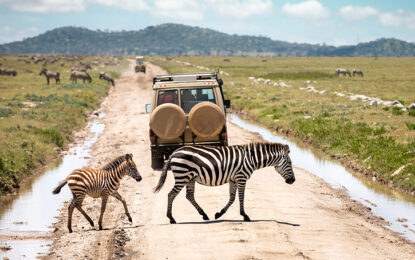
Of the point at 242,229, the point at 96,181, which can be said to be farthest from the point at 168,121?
the point at 242,229

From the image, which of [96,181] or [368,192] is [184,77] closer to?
[368,192]

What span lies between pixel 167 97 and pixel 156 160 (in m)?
2.07

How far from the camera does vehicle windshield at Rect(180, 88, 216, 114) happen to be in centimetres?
1688

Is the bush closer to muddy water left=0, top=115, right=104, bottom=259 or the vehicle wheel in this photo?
muddy water left=0, top=115, right=104, bottom=259

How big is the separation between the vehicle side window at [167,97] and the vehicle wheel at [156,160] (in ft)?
5.38

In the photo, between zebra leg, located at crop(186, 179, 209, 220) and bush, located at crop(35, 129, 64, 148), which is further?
bush, located at crop(35, 129, 64, 148)

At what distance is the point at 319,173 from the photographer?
61.8 ft

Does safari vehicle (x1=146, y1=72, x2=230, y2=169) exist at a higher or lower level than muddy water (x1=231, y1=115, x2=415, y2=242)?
higher

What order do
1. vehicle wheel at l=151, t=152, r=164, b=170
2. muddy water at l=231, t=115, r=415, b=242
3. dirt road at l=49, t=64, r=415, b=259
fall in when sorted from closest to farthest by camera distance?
dirt road at l=49, t=64, r=415, b=259, muddy water at l=231, t=115, r=415, b=242, vehicle wheel at l=151, t=152, r=164, b=170

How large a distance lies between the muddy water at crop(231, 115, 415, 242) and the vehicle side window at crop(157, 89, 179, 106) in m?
5.81

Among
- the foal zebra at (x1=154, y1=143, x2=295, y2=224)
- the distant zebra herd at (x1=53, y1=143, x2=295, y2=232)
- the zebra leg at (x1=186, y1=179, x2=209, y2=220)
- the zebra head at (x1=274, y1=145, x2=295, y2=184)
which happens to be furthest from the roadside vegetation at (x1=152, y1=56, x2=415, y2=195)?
the zebra leg at (x1=186, y1=179, x2=209, y2=220)

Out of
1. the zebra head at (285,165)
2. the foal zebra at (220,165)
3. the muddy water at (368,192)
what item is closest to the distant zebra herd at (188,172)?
the foal zebra at (220,165)

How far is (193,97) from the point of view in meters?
17.0

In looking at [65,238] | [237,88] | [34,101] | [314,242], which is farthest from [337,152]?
[237,88]
